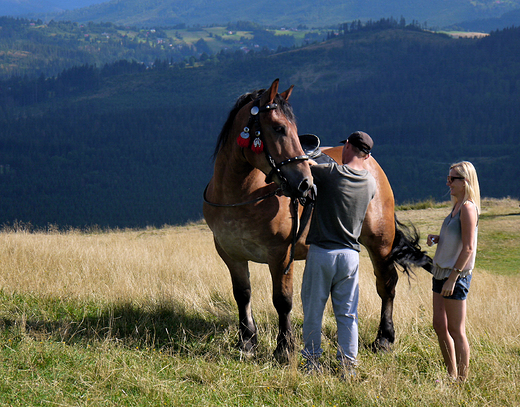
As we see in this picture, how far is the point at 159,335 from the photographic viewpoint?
507 cm

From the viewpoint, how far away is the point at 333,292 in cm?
398

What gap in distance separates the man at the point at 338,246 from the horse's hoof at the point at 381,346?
0.96m

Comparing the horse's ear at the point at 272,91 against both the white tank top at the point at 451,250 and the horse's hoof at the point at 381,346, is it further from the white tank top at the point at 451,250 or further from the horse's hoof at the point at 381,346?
the horse's hoof at the point at 381,346

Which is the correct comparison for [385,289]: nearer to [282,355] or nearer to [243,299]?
[282,355]

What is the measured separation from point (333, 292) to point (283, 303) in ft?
2.26

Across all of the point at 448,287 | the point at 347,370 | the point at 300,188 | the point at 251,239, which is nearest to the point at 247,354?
the point at 347,370

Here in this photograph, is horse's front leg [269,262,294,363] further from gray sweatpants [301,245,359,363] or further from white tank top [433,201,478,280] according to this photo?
white tank top [433,201,478,280]

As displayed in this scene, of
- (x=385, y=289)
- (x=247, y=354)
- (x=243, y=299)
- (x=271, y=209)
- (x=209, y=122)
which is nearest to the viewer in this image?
(x=271, y=209)

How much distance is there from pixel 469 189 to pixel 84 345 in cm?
384

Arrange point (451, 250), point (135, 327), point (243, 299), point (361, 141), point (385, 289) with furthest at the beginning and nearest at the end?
point (385, 289)
point (135, 327)
point (243, 299)
point (361, 141)
point (451, 250)

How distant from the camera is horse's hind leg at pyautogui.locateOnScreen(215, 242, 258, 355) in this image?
4770 mm

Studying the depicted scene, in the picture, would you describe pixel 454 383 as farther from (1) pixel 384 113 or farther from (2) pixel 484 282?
(1) pixel 384 113

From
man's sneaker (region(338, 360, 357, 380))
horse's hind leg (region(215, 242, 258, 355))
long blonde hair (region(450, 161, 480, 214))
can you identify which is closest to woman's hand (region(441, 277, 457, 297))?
long blonde hair (region(450, 161, 480, 214))

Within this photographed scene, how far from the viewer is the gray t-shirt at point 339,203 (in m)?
3.82
